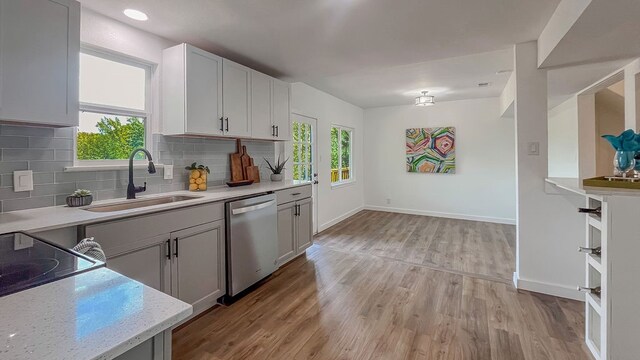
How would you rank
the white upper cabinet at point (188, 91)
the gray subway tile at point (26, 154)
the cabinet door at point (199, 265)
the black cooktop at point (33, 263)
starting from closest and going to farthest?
the black cooktop at point (33, 263) < the gray subway tile at point (26, 154) < the cabinet door at point (199, 265) < the white upper cabinet at point (188, 91)

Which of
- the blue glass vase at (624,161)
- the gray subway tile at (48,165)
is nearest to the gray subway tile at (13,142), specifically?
the gray subway tile at (48,165)

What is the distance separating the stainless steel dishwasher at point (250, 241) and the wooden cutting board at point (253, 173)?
0.61m

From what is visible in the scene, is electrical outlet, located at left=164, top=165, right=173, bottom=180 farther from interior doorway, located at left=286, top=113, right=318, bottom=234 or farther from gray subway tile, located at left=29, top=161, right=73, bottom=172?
interior doorway, located at left=286, top=113, right=318, bottom=234

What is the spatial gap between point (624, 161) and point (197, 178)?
3145 millimetres

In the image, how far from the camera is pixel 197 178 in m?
2.72

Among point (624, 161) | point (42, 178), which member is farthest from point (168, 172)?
point (624, 161)

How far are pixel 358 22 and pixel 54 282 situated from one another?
232 cm

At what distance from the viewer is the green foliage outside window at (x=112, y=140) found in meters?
2.12

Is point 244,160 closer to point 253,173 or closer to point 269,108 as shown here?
point 253,173

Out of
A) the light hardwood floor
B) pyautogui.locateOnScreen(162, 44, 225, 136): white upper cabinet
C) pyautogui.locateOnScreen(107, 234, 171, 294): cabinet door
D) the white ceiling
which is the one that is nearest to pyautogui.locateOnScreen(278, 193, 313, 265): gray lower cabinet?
the light hardwood floor

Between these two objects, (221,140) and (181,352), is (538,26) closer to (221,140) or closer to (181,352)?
(221,140)

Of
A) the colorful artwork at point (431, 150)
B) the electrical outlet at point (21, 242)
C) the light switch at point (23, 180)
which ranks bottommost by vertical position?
the electrical outlet at point (21, 242)

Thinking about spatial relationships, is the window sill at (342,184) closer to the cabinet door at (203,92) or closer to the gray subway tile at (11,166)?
the cabinet door at (203,92)

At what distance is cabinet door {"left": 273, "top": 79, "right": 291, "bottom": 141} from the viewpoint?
3.45 metres
